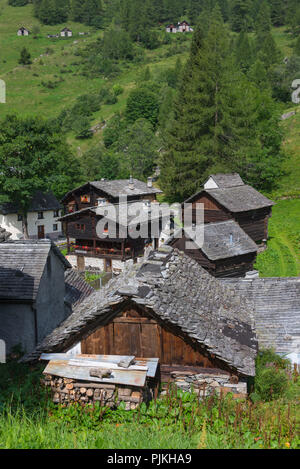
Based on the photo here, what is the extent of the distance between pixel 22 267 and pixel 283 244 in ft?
84.0

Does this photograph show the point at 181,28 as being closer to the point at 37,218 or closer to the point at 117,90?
the point at 117,90

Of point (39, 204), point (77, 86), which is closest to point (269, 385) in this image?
point (39, 204)

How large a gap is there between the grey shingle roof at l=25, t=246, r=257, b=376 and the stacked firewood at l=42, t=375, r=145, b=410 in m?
1.33

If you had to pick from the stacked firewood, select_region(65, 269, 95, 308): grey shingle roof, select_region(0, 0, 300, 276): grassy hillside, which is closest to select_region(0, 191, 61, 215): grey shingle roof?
select_region(0, 0, 300, 276): grassy hillside

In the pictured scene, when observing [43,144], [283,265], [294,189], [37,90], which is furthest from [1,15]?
[283,265]

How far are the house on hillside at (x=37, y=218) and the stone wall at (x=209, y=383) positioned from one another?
41.5 m

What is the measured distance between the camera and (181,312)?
12000 millimetres

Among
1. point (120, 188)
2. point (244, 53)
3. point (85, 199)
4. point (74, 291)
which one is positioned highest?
point (244, 53)

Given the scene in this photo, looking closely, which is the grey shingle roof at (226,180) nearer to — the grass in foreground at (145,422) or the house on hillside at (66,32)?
the grass in foreground at (145,422)

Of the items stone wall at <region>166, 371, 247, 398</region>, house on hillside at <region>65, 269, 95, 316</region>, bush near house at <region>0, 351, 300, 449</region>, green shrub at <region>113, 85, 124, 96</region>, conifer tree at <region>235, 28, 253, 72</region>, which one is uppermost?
conifer tree at <region>235, 28, 253, 72</region>

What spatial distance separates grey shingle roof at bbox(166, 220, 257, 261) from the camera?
27625 mm

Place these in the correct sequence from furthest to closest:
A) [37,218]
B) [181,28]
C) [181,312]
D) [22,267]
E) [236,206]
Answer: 1. [181,28]
2. [37,218]
3. [236,206]
4. [22,267]
5. [181,312]

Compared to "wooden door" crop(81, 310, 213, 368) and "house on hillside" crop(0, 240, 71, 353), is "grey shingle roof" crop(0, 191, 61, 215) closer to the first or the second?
"house on hillside" crop(0, 240, 71, 353)

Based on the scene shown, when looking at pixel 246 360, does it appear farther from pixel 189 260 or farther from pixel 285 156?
pixel 285 156
